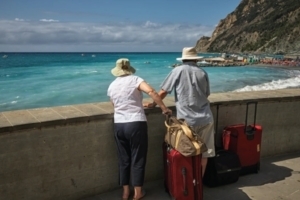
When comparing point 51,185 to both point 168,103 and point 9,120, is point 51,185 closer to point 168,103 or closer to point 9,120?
point 9,120

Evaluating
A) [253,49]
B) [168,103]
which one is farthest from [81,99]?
[253,49]

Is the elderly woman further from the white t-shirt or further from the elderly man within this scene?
the elderly man

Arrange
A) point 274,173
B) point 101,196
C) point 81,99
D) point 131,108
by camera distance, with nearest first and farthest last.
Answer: point 131,108 < point 101,196 < point 274,173 < point 81,99

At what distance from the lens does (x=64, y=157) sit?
3.16 meters

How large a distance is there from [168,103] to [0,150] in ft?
6.48

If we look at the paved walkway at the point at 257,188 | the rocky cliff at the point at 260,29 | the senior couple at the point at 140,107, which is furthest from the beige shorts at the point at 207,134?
the rocky cliff at the point at 260,29

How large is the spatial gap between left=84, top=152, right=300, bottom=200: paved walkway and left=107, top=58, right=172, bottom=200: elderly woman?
43 centimetres

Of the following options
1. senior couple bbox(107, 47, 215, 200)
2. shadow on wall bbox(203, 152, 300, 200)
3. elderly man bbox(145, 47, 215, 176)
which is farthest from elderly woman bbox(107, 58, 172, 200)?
shadow on wall bbox(203, 152, 300, 200)

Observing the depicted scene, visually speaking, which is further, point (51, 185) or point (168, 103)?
point (168, 103)

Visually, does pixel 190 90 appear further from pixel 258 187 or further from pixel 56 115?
pixel 258 187

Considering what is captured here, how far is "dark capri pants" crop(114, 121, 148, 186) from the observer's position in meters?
3.07

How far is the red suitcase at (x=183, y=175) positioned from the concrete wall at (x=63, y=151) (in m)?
0.68

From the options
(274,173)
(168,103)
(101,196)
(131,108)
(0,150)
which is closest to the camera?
(0,150)

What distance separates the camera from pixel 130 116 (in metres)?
3.07
